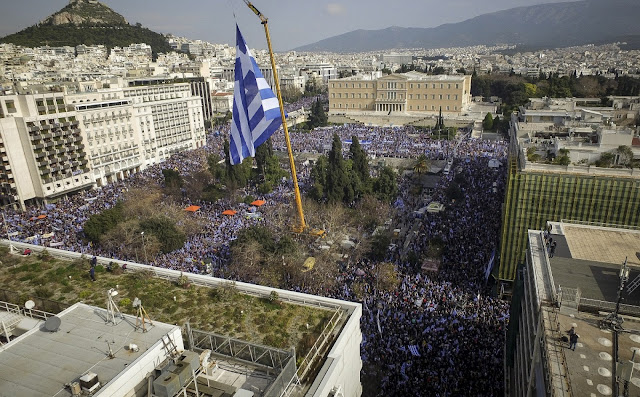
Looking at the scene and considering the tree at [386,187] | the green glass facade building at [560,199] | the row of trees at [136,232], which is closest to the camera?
the green glass facade building at [560,199]

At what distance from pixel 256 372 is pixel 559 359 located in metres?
6.22

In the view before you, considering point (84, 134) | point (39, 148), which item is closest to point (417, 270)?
point (39, 148)

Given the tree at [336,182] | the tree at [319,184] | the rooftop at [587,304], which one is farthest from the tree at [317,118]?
the rooftop at [587,304]

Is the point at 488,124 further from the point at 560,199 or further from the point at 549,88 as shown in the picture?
the point at 560,199

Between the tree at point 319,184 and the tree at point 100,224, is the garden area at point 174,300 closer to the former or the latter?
the tree at point 100,224

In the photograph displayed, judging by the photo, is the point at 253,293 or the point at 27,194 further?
the point at 27,194

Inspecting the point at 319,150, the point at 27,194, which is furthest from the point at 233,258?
the point at 319,150

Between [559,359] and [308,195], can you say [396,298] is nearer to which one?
[559,359]

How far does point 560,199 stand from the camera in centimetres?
2033

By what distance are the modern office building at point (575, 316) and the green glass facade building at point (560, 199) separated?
16.9 feet

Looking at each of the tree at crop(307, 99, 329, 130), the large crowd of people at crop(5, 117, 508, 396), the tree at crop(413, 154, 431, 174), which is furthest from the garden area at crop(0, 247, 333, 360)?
the tree at crop(307, 99, 329, 130)

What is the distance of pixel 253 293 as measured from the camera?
11711mm

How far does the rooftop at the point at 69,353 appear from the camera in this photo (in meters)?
7.22

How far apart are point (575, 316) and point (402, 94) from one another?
6948cm
